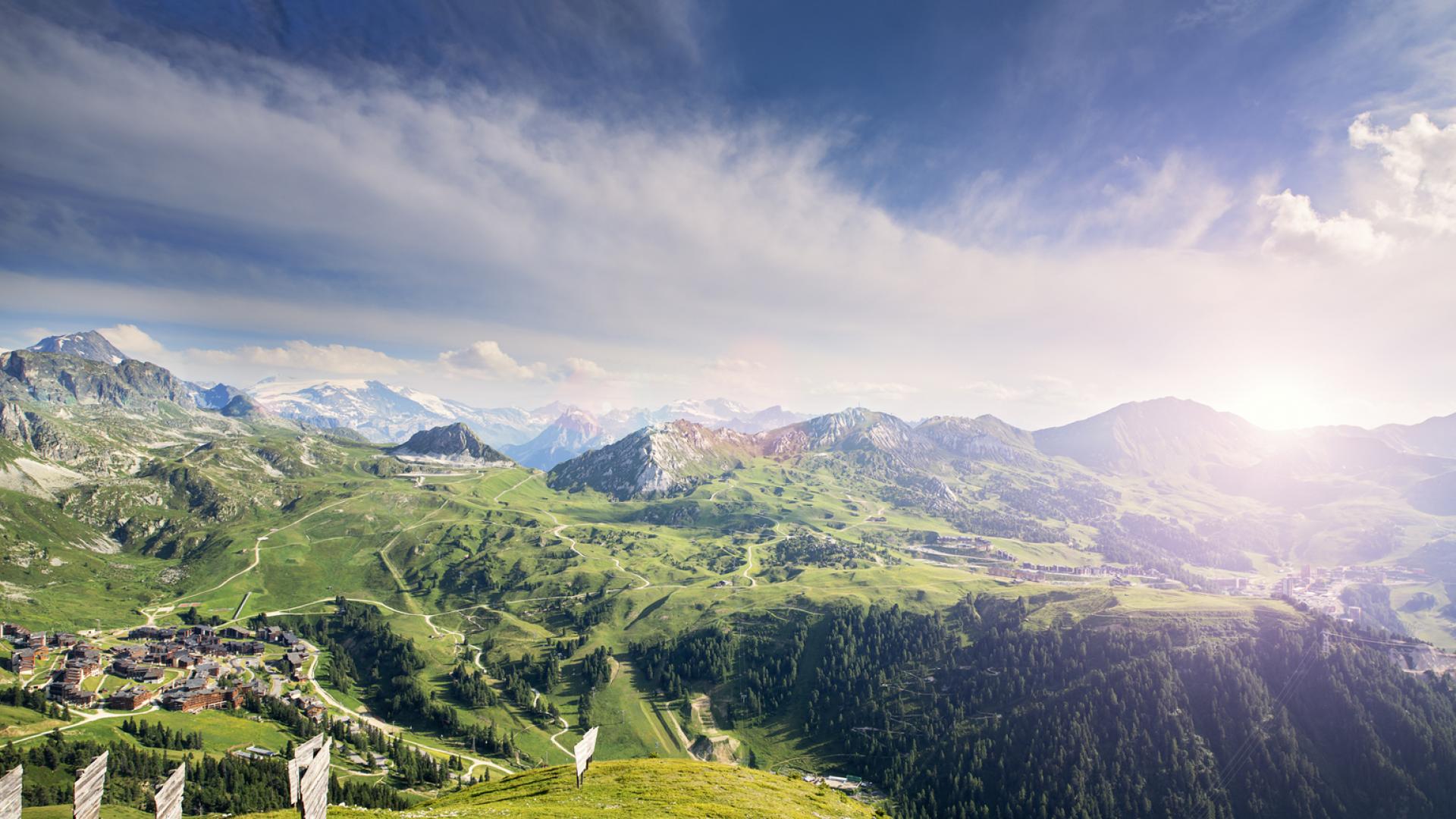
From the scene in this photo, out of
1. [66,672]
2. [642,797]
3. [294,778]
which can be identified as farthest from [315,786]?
[66,672]

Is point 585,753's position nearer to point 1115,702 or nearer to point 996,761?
point 996,761

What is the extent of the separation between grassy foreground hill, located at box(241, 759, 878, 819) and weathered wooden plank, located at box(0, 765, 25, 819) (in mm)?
25673

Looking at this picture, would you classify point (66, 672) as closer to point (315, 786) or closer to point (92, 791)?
point (92, 791)

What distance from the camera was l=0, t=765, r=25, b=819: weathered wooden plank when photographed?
993 inches

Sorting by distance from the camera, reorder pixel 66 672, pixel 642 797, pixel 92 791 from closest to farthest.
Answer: pixel 92 791
pixel 642 797
pixel 66 672

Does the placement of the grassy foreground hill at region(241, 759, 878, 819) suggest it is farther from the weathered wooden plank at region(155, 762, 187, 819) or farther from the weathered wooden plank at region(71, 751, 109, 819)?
the weathered wooden plank at region(71, 751, 109, 819)

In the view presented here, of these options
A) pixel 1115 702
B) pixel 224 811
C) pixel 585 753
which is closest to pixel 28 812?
pixel 224 811

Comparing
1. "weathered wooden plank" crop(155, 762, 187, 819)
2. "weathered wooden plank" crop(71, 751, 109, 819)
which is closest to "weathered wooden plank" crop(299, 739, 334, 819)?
"weathered wooden plank" crop(155, 762, 187, 819)

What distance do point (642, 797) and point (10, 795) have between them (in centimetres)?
4576

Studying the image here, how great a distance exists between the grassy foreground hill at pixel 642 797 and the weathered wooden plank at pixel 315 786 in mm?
22442

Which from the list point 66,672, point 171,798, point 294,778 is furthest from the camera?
point 66,672

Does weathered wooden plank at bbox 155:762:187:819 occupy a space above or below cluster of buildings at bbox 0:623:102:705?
above

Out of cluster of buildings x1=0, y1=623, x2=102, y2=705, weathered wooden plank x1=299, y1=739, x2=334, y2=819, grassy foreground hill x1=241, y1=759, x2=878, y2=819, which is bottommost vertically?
cluster of buildings x1=0, y1=623, x2=102, y2=705

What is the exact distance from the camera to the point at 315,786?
95.2 ft
